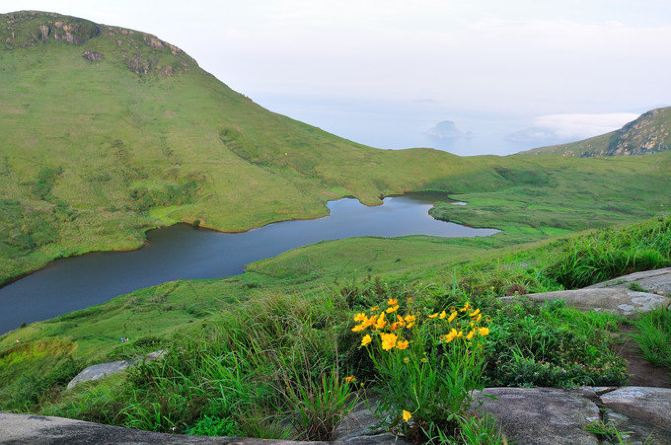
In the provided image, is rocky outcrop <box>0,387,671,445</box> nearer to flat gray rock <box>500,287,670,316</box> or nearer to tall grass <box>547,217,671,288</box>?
flat gray rock <box>500,287,670,316</box>

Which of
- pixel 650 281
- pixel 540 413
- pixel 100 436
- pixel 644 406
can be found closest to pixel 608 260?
pixel 650 281

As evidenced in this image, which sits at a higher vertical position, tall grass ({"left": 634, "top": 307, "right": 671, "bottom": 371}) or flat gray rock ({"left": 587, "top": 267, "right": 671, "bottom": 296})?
flat gray rock ({"left": 587, "top": 267, "right": 671, "bottom": 296})

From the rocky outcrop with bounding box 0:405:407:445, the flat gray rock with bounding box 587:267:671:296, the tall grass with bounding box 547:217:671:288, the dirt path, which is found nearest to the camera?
the rocky outcrop with bounding box 0:405:407:445

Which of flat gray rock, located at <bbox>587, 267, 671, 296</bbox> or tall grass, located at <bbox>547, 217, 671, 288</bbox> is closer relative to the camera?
flat gray rock, located at <bbox>587, 267, 671, 296</bbox>

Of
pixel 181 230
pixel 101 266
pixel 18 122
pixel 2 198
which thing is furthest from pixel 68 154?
pixel 101 266

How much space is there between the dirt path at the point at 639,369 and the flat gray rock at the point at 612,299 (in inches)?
43.9

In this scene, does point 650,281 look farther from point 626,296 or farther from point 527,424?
point 527,424

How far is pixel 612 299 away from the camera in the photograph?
7.41 meters

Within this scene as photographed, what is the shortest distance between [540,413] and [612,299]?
4.53 meters

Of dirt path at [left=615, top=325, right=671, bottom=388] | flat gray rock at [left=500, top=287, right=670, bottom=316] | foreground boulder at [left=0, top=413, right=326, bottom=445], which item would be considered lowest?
dirt path at [left=615, top=325, right=671, bottom=388]

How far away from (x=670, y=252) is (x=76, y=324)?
64605mm

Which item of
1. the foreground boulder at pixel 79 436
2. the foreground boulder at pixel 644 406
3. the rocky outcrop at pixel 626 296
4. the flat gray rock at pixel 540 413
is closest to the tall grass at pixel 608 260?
the rocky outcrop at pixel 626 296

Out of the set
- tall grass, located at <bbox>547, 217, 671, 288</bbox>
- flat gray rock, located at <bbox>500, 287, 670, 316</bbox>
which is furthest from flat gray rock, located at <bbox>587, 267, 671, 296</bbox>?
tall grass, located at <bbox>547, 217, 671, 288</bbox>

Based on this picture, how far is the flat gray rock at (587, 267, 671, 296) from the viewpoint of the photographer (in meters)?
7.81
